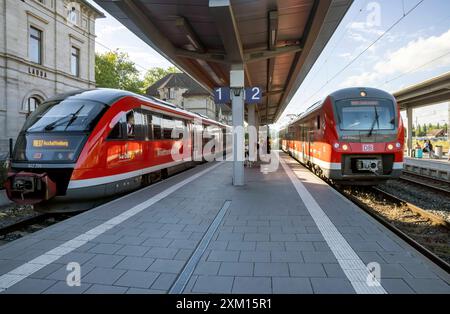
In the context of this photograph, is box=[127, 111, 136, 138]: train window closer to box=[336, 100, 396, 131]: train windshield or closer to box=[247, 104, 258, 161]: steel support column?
box=[336, 100, 396, 131]: train windshield

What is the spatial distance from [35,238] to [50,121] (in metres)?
3.34

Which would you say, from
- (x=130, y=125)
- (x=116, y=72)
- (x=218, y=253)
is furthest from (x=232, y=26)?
(x=116, y=72)

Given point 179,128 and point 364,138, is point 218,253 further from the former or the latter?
point 179,128

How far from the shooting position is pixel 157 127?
34.8ft

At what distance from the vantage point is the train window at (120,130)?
7707mm

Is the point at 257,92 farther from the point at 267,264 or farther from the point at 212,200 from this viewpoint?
the point at 267,264

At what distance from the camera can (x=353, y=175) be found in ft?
29.8

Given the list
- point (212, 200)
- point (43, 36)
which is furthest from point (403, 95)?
point (43, 36)

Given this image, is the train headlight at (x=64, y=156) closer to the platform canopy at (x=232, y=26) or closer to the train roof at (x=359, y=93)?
the platform canopy at (x=232, y=26)

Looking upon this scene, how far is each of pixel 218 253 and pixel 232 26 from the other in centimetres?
585

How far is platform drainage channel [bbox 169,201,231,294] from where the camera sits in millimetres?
3297

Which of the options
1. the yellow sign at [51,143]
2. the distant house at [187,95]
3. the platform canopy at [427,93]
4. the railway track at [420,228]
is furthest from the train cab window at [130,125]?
the distant house at [187,95]

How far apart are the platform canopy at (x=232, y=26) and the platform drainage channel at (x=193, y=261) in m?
4.80

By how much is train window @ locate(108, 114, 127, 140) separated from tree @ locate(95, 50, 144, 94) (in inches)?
1423
